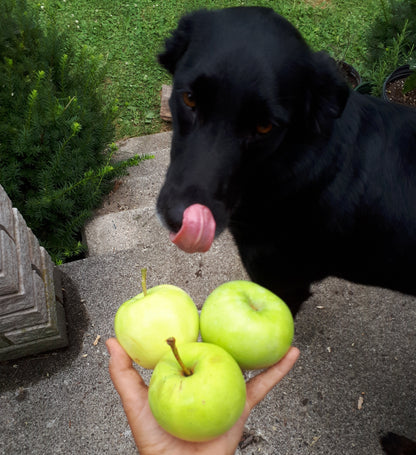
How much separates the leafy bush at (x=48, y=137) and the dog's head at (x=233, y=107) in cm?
125

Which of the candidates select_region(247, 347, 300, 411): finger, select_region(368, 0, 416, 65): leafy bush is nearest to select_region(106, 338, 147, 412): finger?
select_region(247, 347, 300, 411): finger

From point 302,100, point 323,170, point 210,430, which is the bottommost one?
point 210,430

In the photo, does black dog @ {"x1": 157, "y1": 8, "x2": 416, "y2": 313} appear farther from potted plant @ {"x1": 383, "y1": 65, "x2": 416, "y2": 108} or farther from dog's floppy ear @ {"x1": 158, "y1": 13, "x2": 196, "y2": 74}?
potted plant @ {"x1": 383, "y1": 65, "x2": 416, "y2": 108}

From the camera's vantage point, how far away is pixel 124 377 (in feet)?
5.57

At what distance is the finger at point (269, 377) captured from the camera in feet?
5.69

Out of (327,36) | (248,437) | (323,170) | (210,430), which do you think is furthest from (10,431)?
(327,36)

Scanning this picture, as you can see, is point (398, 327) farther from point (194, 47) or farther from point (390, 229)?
point (194, 47)

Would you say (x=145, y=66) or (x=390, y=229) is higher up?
(x=390, y=229)

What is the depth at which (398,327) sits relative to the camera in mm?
2676

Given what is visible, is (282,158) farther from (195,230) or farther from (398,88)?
(398,88)

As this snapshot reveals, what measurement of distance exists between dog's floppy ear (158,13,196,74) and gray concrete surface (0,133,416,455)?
4.36ft

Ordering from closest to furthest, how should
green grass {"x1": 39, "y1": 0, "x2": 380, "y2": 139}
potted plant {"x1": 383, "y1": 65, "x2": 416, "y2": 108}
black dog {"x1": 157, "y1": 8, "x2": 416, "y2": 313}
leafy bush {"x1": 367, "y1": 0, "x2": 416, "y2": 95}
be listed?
1. black dog {"x1": 157, "y1": 8, "x2": 416, "y2": 313}
2. potted plant {"x1": 383, "y1": 65, "x2": 416, "y2": 108}
3. leafy bush {"x1": 367, "y1": 0, "x2": 416, "y2": 95}
4. green grass {"x1": 39, "y1": 0, "x2": 380, "y2": 139}

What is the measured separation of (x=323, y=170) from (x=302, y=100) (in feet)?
1.18

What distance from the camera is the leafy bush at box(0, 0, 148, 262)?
Answer: 114 inches
